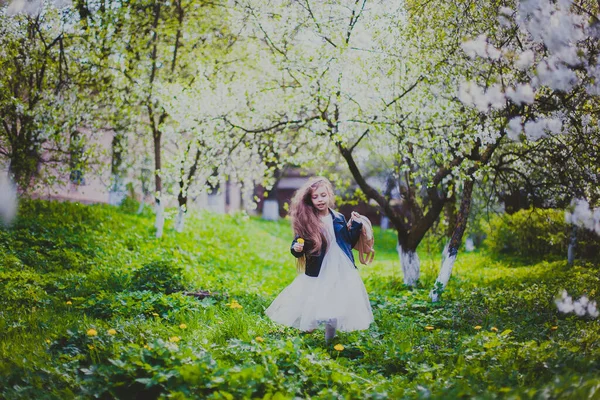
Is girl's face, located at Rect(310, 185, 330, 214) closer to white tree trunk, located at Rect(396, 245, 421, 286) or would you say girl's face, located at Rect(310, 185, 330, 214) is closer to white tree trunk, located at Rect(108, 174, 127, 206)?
white tree trunk, located at Rect(396, 245, 421, 286)

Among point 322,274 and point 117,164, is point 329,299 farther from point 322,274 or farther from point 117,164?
point 117,164

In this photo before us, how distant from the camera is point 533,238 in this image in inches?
549

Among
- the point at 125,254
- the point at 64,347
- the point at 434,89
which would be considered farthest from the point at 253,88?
the point at 64,347

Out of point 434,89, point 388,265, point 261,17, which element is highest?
point 261,17

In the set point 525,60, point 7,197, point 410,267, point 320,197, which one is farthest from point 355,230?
point 7,197

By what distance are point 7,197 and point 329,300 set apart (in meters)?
8.43

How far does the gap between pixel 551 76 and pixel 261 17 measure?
5509 millimetres

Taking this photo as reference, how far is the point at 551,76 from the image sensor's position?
5723 millimetres

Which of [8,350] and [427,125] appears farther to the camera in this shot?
[427,125]

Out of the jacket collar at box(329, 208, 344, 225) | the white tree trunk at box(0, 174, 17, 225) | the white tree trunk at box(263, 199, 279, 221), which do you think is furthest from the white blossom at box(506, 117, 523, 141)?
the white tree trunk at box(263, 199, 279, 221)

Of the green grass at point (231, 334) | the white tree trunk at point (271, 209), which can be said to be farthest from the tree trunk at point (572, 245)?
the white tree trunk at point (271, 209)

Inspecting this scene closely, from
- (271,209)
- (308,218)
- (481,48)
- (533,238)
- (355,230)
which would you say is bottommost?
(533,238)

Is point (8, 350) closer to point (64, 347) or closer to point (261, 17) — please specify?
point (64, 347)

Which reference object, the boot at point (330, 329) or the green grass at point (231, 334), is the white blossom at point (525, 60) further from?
the boot at point (330, 329)
